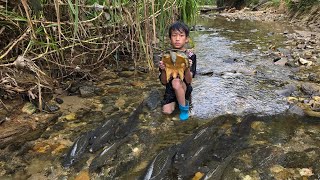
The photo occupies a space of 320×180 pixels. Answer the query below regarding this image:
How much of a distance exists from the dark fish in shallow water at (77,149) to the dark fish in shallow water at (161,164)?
559 millimetres

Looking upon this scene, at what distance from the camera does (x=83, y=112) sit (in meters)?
3.13

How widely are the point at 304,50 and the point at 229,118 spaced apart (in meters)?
3.66

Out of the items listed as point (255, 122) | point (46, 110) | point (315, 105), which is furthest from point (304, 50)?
point (46, 110)

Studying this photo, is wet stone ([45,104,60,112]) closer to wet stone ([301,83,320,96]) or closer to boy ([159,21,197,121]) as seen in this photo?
boy ([159,21,197,121])

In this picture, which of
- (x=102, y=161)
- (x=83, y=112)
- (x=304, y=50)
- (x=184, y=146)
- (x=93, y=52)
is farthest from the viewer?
(x=304, y=50)

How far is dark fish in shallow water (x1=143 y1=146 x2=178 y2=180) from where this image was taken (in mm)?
2041

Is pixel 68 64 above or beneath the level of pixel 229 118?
above

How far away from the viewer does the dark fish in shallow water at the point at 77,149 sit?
2.27 m

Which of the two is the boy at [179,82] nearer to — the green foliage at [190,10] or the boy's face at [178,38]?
the boy's face at [178,38]

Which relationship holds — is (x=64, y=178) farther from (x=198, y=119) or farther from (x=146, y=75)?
(x=146, y=75)

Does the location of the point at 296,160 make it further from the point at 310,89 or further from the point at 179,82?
the point at 310,89

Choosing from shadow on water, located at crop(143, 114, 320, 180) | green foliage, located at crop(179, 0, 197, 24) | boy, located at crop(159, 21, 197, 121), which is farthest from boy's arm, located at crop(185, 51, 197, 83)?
green foliage, located at crop(179, 0, 197, 24)

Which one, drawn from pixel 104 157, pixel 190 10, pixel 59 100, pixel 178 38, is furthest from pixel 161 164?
pixel 190 10

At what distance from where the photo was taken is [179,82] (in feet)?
10.1
